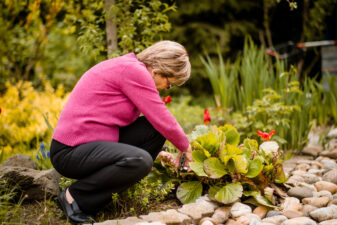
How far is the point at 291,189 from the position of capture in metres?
2.23

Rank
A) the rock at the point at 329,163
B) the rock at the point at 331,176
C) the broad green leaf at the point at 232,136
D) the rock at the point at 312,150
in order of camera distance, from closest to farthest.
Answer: the broad green leaf at the point at 232,136
the rock at the point at 331,176
the rock at the point at 329,163
the rock at the point at 312,150

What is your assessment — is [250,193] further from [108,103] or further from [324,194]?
[108,103]

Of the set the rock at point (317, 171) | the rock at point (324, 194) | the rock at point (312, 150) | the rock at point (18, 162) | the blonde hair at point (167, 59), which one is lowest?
the rock at point (312, 150)

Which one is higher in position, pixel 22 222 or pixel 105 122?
pixel 105 122

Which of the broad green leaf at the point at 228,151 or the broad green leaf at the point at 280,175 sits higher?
the broad green leaf at the point at 228,151

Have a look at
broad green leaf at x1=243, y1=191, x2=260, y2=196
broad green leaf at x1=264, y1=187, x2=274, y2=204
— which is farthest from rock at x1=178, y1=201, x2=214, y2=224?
broad green leaf at x1=264, y1=187, x2=274, y2=204

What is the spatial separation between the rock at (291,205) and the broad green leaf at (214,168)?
0.42m

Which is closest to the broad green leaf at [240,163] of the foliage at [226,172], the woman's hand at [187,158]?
the foliage at [226,172]

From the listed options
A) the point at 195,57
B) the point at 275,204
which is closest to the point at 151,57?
the point at 275,204

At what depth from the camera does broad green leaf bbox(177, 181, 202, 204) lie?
6.78 ft

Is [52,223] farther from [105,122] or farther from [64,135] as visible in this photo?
[105,122]

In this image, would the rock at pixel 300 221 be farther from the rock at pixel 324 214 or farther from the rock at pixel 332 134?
the rock at pixel 332 134

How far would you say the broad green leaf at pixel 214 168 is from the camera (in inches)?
78.5

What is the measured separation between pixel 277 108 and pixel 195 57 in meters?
3.46
